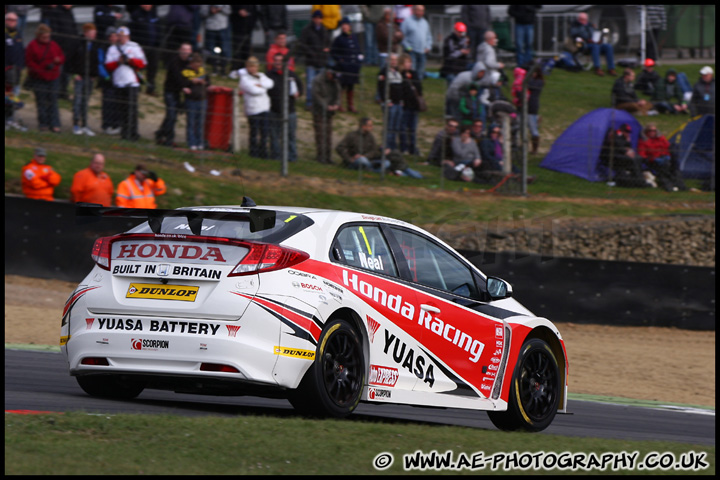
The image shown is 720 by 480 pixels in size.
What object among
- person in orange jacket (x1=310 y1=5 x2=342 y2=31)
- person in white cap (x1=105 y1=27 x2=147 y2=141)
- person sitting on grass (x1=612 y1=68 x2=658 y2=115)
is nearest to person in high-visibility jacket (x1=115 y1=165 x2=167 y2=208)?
person in white cap (x1=105 y1=27 x2=147 y2=141)

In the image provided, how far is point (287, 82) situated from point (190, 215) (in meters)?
11.2

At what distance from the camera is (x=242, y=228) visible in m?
6.90

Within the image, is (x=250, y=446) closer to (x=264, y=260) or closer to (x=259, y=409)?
(x=264, y=260)

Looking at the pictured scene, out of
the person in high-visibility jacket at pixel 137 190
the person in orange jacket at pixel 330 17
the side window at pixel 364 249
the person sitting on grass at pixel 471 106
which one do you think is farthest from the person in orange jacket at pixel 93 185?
the side window at pixel 364 249

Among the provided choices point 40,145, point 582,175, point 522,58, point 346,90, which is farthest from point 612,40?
point 40,145

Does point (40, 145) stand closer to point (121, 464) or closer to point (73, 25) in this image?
point (73, 25)

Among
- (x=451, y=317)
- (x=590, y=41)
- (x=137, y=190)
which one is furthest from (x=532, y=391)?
(x=590, y=41)

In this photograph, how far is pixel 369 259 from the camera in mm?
7238

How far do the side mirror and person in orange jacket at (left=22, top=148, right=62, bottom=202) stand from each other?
33.1ft

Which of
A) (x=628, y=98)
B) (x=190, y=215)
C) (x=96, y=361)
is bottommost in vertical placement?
(x=96, y=361)

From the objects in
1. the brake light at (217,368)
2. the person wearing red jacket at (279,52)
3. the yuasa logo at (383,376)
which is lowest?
the yuasa logo at (383,376)

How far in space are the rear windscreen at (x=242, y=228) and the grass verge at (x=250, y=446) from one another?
1.15 m

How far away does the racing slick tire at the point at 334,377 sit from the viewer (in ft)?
21.5

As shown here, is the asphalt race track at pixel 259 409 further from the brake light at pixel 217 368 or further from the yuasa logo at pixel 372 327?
the yuasa logo at pixel 372 327
